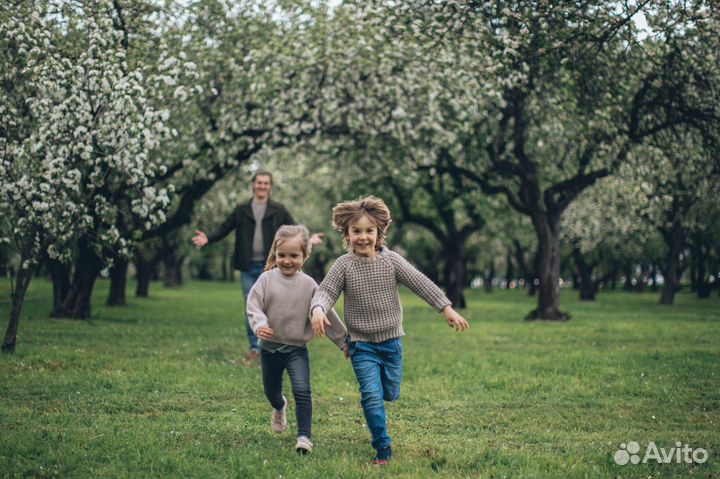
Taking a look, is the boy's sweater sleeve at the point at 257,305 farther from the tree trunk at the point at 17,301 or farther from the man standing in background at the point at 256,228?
the tree trunk at the point at 17,301

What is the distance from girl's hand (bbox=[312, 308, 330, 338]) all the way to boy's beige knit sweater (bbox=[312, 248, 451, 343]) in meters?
0.16

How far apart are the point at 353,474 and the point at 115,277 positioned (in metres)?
23.9

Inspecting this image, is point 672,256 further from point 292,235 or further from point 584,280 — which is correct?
point 292,235

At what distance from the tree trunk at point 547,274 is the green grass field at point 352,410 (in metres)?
7.86

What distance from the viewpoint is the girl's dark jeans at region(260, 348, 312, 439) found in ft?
22.1

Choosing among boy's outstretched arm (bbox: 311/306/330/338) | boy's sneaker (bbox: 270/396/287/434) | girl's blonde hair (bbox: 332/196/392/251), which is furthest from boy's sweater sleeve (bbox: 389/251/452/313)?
boy's sneaker (bbox: 270/396/287/434)

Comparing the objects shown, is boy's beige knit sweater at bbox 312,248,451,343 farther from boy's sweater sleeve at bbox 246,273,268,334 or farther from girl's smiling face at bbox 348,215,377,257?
boy's sweater sleeve at bbox 246,273,268,334

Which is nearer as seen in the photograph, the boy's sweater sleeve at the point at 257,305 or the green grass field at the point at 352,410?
the green grass field at the point at 352,410

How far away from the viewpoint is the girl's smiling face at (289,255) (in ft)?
22.8

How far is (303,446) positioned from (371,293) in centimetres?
140

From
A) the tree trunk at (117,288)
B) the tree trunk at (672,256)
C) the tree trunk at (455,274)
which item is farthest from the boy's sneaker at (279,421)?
the tree trunk at (672,256)

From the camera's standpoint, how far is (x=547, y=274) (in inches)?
965

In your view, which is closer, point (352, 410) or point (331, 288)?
point (331, 288)
